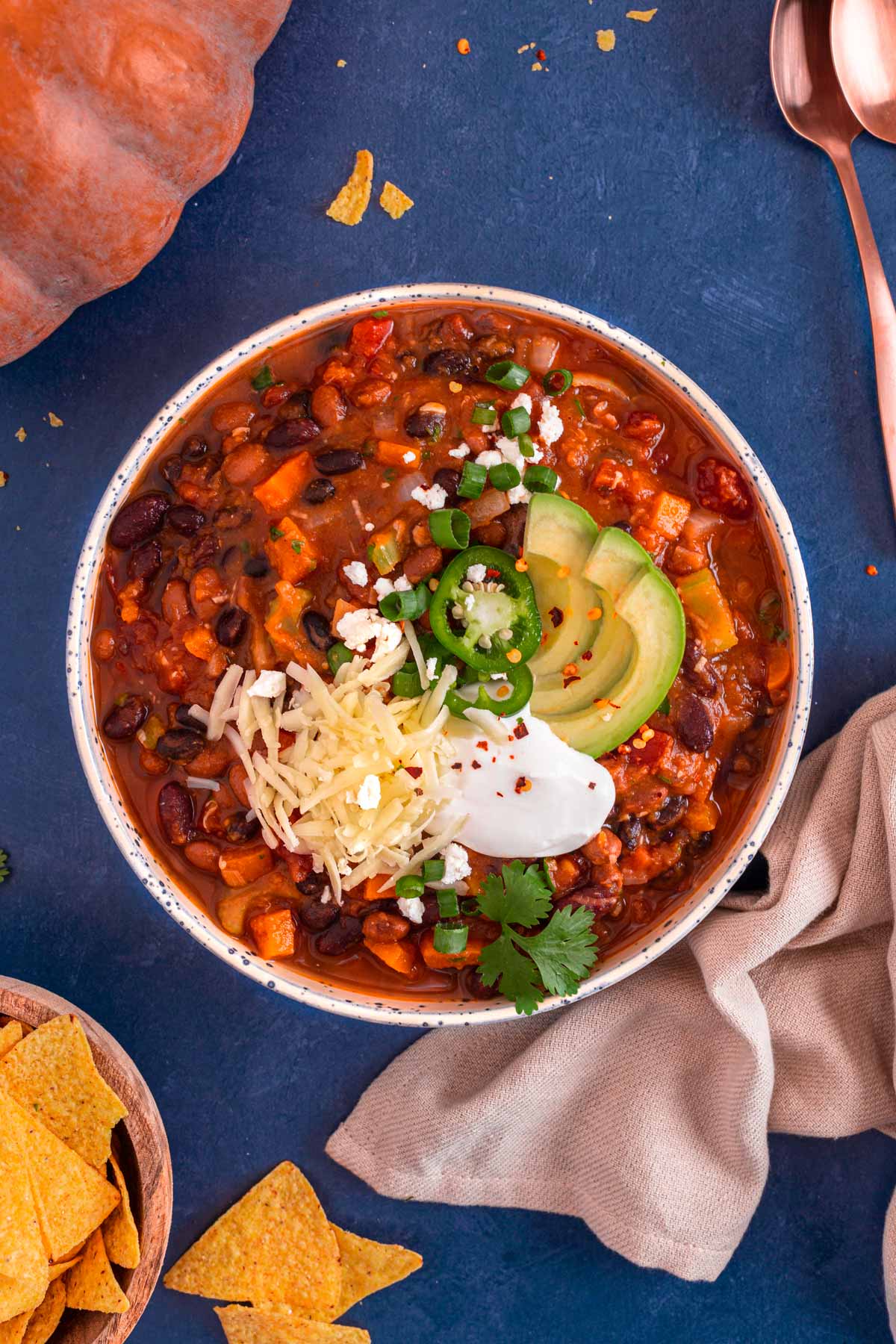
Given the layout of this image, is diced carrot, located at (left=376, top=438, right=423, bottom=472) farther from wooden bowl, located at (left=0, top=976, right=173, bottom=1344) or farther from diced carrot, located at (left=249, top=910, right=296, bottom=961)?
wooden bowl, located at (left=0, top=976, right=173, bottom=1344)

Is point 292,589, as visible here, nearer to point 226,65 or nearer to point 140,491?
point 140,491

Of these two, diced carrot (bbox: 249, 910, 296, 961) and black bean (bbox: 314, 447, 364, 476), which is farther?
diced carrot (bbox: 249, 910, 296, 961)

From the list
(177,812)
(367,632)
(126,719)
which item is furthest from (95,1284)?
(367,632)

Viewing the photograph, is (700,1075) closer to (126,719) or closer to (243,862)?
(243,862)

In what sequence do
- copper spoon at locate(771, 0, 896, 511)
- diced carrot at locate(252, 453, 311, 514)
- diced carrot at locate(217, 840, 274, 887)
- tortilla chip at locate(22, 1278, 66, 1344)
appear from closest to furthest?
1. diced carrot at locate(252, 453, 311, 514)
2. diced carrot at locate(217, 840, 274, 887)
3. tortilla chip at locate(22, 1278, 66, 1344)
4. copper spoon at locate(771, 0, 896, 511)

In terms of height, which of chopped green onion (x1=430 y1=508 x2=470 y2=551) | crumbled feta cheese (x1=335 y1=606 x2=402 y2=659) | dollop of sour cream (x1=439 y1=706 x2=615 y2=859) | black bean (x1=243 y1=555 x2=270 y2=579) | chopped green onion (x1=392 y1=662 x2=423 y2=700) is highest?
chopped green onion (x1=430 y1=508 x2=470 y2=551)

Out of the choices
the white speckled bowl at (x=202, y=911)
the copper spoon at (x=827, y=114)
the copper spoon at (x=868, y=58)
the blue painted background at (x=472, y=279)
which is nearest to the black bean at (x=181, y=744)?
the white speckled bowl at (x=202, y=911)

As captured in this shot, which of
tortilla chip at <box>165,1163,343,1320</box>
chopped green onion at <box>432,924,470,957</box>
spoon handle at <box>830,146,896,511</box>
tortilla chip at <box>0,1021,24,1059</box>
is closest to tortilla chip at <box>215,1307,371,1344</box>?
tortilla chip at <box>165,1163,343,1320</box>
